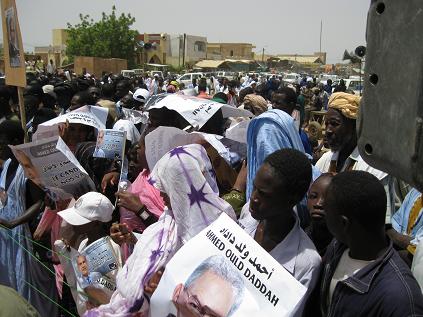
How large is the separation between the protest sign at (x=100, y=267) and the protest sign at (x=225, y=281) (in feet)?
2.43

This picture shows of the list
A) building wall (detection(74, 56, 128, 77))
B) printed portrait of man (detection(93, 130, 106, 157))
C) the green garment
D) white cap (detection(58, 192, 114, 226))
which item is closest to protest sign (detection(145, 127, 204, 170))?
white cap (detection(58, 192, 114, 226))

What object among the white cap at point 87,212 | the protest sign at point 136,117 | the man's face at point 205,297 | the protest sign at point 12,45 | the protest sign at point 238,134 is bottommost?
the white cap at point 87,212

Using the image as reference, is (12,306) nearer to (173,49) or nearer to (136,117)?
(136,117)

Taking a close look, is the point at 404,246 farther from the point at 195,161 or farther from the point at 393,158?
the point at 393,158

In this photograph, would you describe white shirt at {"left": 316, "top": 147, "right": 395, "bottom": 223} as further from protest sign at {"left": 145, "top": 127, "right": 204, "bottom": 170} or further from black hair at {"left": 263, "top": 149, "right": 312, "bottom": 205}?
protest sign at {"left": 145, "top": 127, "right": 204, "bottom": 170}

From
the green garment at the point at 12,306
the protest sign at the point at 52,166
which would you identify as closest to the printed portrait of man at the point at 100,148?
the protest sign at the point at 52,166

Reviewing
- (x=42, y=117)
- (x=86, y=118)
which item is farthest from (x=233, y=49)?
(x=86, y=118)

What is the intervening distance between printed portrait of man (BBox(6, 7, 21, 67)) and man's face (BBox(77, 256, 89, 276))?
2.52 metres

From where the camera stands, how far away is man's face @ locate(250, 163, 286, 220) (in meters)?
1.95

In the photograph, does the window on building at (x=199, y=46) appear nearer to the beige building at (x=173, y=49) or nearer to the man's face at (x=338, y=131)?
the beige building at (x=173, y=49)

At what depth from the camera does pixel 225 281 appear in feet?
5.54

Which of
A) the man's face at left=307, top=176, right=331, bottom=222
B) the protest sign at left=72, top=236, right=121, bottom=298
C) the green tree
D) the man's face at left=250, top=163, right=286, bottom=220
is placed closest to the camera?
the man's face at left=250, top=163, right=286, bottom=220

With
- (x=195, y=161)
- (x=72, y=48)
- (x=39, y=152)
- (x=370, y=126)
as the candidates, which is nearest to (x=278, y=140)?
(x=195, y=161)

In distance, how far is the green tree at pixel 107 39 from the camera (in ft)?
157
